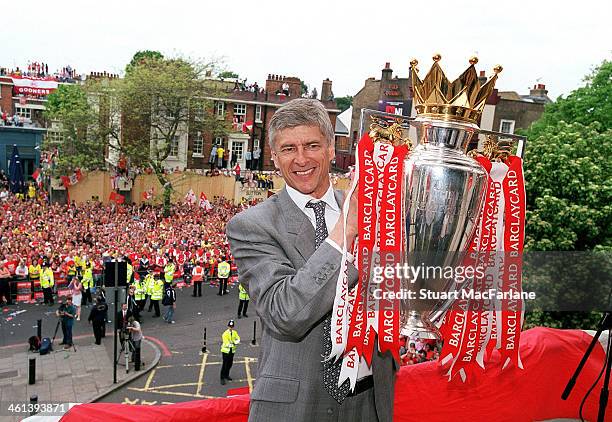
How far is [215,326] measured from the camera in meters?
15.0

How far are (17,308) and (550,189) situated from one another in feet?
49.8

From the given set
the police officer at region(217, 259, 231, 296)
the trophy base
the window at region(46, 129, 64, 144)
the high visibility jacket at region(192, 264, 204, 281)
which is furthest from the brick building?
the trophy base

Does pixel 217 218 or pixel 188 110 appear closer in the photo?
pixel 217 218

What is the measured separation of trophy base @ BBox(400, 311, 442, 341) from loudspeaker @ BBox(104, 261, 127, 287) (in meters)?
9.14

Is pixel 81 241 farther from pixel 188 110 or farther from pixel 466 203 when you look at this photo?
pixel 466 203

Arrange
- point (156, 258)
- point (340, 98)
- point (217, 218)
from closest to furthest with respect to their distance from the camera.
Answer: point (156, 258) → point (217, 218) → point (340, 98)

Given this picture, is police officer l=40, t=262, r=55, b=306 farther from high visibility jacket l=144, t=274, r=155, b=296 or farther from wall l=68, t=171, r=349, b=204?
wall l=68, t=171, r=349, b=204

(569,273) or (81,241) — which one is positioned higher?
(569,273)

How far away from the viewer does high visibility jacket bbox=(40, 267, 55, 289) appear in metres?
15.4

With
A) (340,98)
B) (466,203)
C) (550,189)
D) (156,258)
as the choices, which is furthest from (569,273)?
(340,98)

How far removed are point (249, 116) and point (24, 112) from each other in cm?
2366

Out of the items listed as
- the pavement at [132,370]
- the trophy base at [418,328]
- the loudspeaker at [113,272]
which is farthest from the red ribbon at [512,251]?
the loudspeaker at [113,272]

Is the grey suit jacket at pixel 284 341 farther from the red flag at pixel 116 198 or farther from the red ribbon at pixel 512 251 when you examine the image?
the red flag at pixel 116 198

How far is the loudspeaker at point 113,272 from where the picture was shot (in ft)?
33.8
